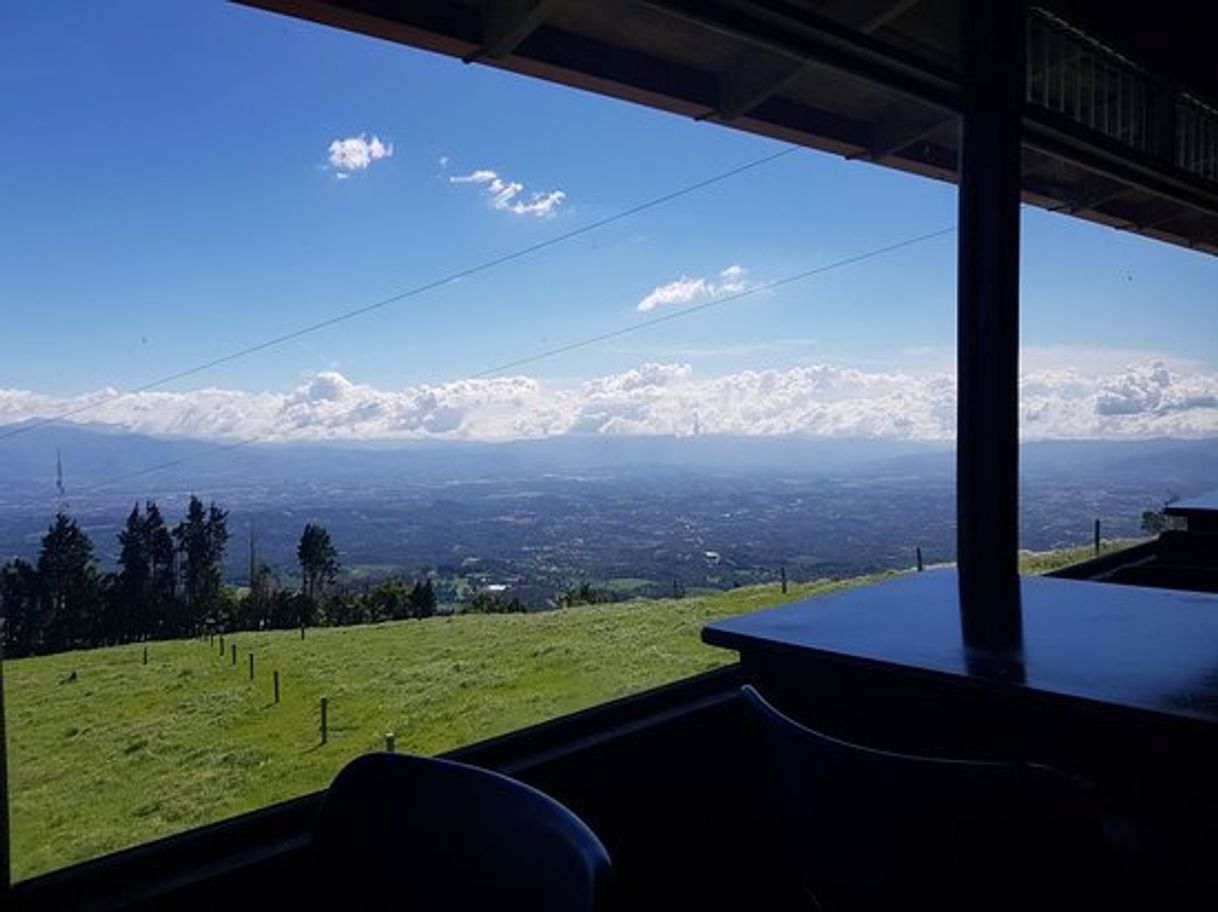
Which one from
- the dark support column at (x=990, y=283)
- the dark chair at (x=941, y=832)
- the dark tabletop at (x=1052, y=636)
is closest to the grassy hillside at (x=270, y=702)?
the dark tabletop at (x=1052, y=636)

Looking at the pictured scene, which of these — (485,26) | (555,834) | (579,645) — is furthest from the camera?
(579,645)

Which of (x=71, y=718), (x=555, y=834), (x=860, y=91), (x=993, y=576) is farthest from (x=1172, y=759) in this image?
(x=860, y=91)

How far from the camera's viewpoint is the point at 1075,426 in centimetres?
301

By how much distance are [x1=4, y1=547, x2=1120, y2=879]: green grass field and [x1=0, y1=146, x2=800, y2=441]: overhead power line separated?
0.46m

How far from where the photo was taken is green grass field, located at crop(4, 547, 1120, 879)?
1246mm

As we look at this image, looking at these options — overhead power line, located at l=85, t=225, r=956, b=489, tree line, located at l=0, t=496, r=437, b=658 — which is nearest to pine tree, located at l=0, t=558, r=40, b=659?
tree line, located at l=0, t=496, r=437, b=658

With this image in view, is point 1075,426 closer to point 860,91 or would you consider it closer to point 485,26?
point 860,91

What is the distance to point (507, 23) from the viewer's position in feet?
5.36

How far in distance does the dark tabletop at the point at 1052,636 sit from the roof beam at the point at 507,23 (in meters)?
1.33

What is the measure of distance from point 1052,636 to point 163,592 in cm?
171

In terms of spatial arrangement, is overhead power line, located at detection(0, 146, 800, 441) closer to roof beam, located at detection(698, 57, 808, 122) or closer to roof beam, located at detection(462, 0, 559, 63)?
roof beam, located at detection(698, 57, 808, 122)

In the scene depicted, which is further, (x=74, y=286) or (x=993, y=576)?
(x=993, y=576)

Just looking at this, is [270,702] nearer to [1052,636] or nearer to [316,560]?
[316,560]

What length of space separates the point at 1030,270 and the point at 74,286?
260 cm
